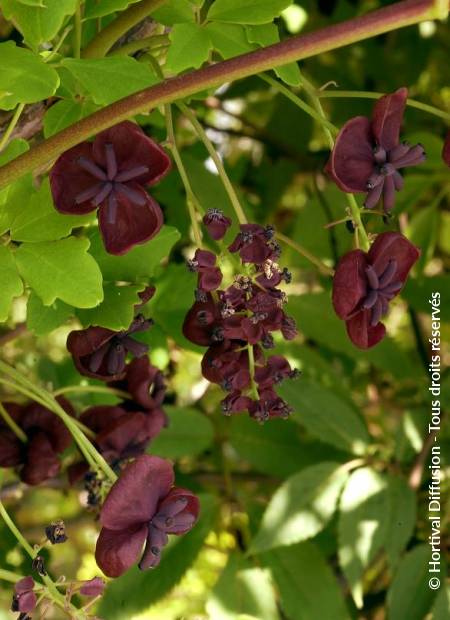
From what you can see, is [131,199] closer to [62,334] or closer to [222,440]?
[222,440]

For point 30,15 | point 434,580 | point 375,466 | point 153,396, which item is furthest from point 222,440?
point 30,15

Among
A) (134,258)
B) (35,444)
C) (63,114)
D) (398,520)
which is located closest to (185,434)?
(398,520)

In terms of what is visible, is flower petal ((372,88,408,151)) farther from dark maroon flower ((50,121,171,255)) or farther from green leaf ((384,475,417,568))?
green leaf ((384,475,417,568))

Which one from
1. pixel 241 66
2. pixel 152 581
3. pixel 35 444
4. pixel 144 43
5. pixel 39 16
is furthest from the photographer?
pixel 152 581

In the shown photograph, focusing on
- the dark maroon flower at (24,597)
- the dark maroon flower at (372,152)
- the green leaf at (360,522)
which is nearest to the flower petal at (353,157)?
the dark maroon flower at (372,152)

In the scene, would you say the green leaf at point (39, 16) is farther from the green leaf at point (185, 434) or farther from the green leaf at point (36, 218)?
the green leaf at point (185, 434)

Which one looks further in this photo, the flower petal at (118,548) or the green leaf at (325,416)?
the green leaf at (325,416)

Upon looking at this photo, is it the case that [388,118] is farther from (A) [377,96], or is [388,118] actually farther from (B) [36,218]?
(B) [36,218]
